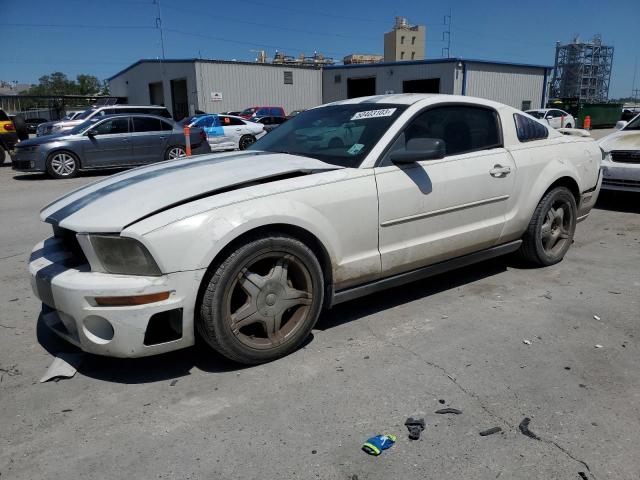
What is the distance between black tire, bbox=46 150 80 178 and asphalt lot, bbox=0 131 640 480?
9189mm

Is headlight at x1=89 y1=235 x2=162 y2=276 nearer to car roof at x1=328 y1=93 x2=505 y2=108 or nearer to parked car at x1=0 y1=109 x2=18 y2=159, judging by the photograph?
car roof at x1=328 y1=93 x2=505 y2=108

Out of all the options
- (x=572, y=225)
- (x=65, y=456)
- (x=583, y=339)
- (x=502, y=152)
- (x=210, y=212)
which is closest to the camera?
(x=65, y=456)

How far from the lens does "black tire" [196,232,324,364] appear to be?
112 inches

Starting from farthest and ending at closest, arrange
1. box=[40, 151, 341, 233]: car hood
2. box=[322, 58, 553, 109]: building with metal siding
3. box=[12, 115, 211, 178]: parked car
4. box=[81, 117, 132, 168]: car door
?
box=[322, 58, 553, 109]: building with metal siding < box=[81, 117, 132, 168]: car door < box=[12, 115, 211, 178]: parked car < box=[40, 151, 341, 233]: car hood

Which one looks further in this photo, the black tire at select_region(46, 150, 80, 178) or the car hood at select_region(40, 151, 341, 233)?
the black tire at select_region(46, 150, 80, 178)

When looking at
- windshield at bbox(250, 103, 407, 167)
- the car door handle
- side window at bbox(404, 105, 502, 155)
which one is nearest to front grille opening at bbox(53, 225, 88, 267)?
windshield at bbox(250, 103, 407, 167)

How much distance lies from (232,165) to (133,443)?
5.93 ft

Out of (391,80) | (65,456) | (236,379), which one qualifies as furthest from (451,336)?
(391,80)

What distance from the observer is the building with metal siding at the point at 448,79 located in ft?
110

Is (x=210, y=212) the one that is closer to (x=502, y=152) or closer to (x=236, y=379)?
(x=236, y=379)

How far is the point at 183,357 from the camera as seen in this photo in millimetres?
3252

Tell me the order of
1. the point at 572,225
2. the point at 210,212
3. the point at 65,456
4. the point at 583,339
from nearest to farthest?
1. the point at 65,456
2. the point at 210,212
3. the point at 583,339
4. the point at 572,225

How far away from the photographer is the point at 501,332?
3.55 meters

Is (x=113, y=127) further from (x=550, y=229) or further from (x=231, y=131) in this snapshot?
(x=550, y=229)
